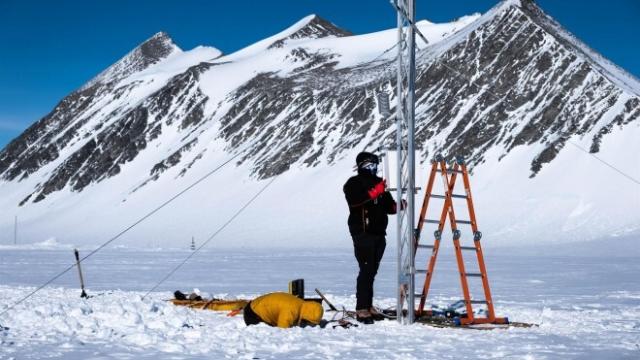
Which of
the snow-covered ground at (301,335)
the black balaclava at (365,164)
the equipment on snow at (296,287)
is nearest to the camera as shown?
the snow-covered ground at (301,335)

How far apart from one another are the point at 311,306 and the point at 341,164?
233ft

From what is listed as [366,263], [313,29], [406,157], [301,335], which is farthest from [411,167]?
[313,29]

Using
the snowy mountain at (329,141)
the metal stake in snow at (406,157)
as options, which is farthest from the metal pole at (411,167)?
the snowy mountain at (329,141)

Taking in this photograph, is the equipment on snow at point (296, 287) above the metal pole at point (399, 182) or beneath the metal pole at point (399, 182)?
beneath

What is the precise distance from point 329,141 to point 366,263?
7857 centimetres

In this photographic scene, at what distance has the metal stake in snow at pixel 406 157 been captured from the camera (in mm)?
10391

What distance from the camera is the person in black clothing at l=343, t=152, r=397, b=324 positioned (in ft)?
34.4

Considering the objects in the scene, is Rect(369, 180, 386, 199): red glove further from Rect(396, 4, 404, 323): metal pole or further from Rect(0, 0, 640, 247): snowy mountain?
Rect(0, 0, 640, 247): snowy mountain

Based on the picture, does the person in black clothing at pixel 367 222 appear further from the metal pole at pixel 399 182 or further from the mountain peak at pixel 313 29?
the mountain peak at pixel 313 29

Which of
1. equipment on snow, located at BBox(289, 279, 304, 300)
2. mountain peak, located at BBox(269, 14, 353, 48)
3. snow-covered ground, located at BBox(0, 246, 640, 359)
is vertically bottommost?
snow-covered ground, located at BBox(0, 246, 640, 359)

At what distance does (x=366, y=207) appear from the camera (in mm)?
10656

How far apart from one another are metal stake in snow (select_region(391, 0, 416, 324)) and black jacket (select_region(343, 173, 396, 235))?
11.4 inches

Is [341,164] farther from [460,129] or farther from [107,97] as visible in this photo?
[107,97]

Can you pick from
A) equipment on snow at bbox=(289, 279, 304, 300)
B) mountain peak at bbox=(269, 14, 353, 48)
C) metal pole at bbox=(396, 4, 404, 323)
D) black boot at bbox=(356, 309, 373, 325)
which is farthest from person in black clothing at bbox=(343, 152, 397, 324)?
mountain peak at bbox=(269, 14, 353, 48)
